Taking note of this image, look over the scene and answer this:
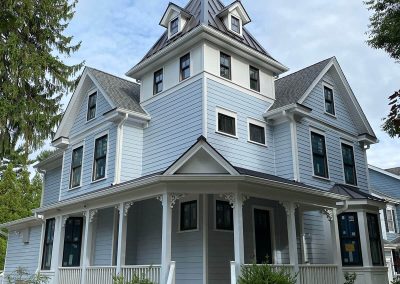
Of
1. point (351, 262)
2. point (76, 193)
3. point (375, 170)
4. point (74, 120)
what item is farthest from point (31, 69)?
point (375, 170)

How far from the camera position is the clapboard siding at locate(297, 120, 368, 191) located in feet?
44.6

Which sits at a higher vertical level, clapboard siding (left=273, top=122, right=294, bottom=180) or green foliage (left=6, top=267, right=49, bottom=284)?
clapboard siding (left=273, top=122, right=294, bottom=180)

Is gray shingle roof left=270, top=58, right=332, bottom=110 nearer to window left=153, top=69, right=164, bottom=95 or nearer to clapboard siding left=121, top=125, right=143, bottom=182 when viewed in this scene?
window left=153, top=69, right=164, bottom=95

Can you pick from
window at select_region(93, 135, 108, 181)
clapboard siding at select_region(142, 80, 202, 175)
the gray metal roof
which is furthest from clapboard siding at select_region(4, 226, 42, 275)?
the gray metal roof

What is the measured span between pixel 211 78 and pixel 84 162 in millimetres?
6246

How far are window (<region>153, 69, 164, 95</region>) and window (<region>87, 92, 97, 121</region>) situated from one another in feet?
9.16

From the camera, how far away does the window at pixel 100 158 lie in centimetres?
1433

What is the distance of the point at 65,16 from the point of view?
17.1m

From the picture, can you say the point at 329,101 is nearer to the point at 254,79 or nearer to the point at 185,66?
the point at 254,79

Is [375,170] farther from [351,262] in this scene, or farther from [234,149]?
[234,149]

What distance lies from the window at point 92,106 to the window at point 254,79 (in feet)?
20.7

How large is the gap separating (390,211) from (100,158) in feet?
63.2

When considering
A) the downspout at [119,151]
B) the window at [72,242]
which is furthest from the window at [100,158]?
the window at [72,242]

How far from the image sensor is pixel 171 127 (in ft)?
43.8
